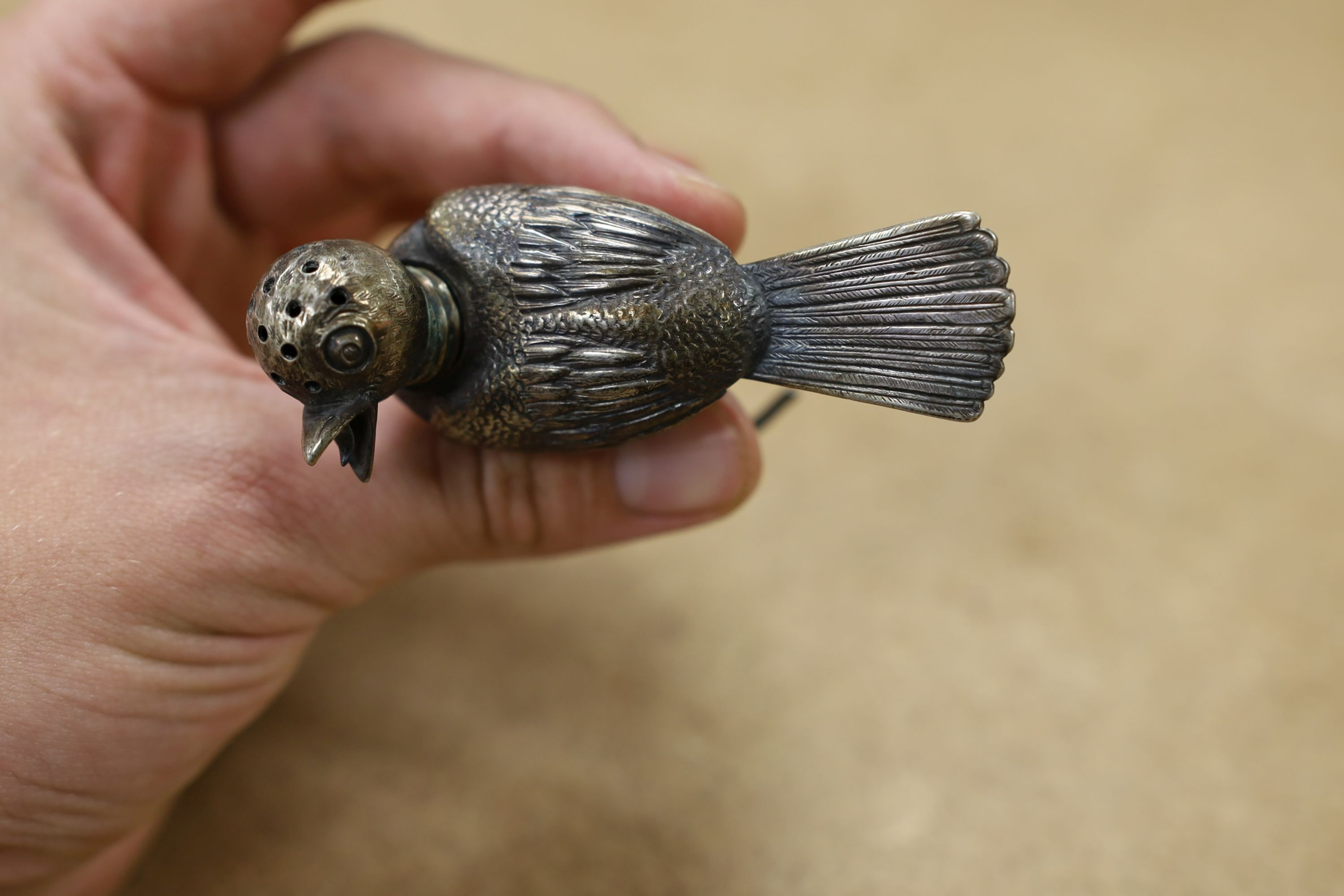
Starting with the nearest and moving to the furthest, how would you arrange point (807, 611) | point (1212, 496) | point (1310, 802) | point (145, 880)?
point (145, 880) < point (1310, 802) < point (807, 611) < point (1212, 496)

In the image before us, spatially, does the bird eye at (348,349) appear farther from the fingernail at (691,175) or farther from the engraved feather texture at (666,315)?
the fingernail at (691,175)

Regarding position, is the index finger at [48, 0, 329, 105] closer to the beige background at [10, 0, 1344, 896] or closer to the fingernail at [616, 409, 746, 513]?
the beige background at [10, 0, 1344, 896]

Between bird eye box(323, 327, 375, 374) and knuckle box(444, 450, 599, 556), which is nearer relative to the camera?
bird eye box(323, 327, 375, 374)

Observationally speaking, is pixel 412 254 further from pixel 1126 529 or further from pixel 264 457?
pixel 1126 529

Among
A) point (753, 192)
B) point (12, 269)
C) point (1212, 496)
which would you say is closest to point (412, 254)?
point (12, 269)

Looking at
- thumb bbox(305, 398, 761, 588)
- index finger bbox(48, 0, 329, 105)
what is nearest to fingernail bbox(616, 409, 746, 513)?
thumb bbox(305, 398, 761, 588)

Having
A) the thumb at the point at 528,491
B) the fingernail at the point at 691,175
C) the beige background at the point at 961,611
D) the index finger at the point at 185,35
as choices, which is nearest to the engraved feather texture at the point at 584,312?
the thumb at the point at 528,491
